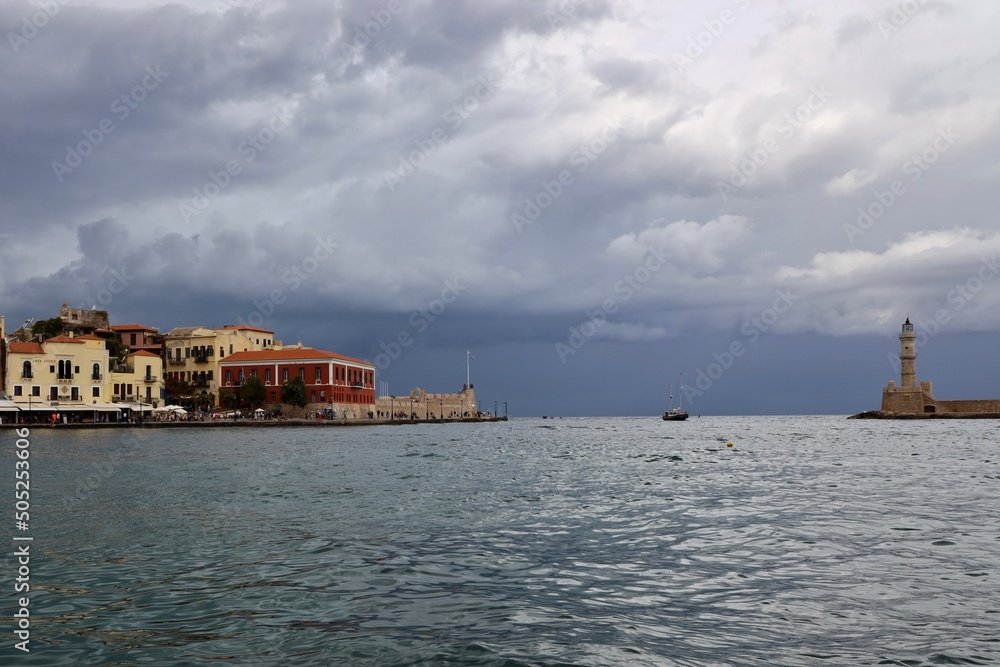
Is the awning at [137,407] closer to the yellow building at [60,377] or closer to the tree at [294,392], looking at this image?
the yellow building at [60,377]

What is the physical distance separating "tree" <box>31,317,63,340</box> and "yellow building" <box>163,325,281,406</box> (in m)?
13.4

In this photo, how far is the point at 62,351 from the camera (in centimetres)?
8475

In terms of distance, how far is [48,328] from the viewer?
334 ft

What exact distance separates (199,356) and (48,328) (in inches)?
738

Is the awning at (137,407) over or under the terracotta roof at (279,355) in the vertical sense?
under

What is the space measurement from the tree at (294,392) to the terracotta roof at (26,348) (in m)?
27.6

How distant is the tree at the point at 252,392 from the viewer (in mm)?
101562

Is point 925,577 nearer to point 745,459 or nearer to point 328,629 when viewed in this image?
point 328,629

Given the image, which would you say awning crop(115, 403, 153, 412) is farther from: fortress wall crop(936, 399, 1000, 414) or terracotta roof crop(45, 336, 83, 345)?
fortress wall crop(936, 399, 1000, 414)

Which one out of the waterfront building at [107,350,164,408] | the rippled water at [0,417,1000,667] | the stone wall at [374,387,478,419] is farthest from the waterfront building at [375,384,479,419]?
the rippled water at [0,417,1000,667]

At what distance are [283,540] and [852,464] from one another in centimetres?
2666

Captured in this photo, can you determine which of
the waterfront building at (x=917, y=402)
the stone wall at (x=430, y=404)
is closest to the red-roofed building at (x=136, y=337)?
the stone wall at (x=430, y=404)

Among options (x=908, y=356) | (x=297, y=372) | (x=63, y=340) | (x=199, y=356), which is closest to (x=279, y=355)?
(x=297, y=372)

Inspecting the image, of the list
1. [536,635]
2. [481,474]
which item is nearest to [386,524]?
[536,635]
